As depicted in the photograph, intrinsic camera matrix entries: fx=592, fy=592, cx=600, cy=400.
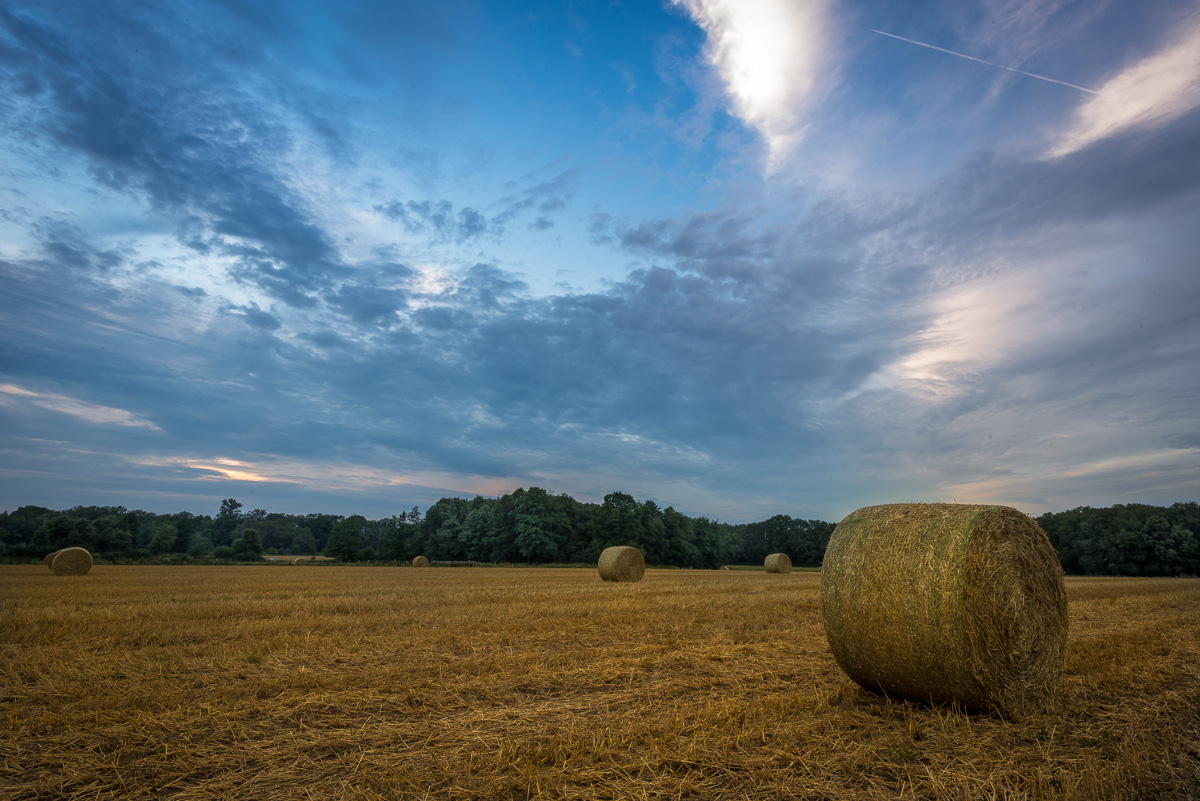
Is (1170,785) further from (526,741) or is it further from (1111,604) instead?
(1111,604)

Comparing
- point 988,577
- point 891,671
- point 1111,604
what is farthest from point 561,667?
point 1111,604

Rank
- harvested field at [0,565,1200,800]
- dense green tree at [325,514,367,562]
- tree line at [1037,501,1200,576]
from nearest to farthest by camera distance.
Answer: harvested field at [0,565,1200,800] < tree line at [1037,501,1200,576] < dense green tree at [325,514,367,562]

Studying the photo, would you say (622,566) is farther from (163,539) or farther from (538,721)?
(163,539)

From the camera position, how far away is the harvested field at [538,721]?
3.81m

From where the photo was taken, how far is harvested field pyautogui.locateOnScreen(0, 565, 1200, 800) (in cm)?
381

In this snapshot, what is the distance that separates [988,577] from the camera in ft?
18.5

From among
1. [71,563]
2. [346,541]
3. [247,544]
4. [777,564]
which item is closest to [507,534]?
[346,541]

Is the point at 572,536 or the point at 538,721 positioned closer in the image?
the point at 538,721

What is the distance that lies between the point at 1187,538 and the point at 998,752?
69350mm

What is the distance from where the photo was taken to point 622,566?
2345 cm

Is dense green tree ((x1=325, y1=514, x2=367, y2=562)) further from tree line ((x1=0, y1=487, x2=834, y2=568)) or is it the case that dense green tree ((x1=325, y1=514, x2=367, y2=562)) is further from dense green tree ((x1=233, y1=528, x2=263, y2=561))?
dense green tree ((x1=233, y1=528, x2=263, y2=561))

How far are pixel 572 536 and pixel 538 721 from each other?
59.2 meters

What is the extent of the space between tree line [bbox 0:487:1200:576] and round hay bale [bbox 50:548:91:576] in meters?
21.6

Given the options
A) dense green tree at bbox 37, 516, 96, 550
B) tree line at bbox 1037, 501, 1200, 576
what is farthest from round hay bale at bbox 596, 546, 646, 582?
tree line at bbox 1037, 501, 1200, 576
